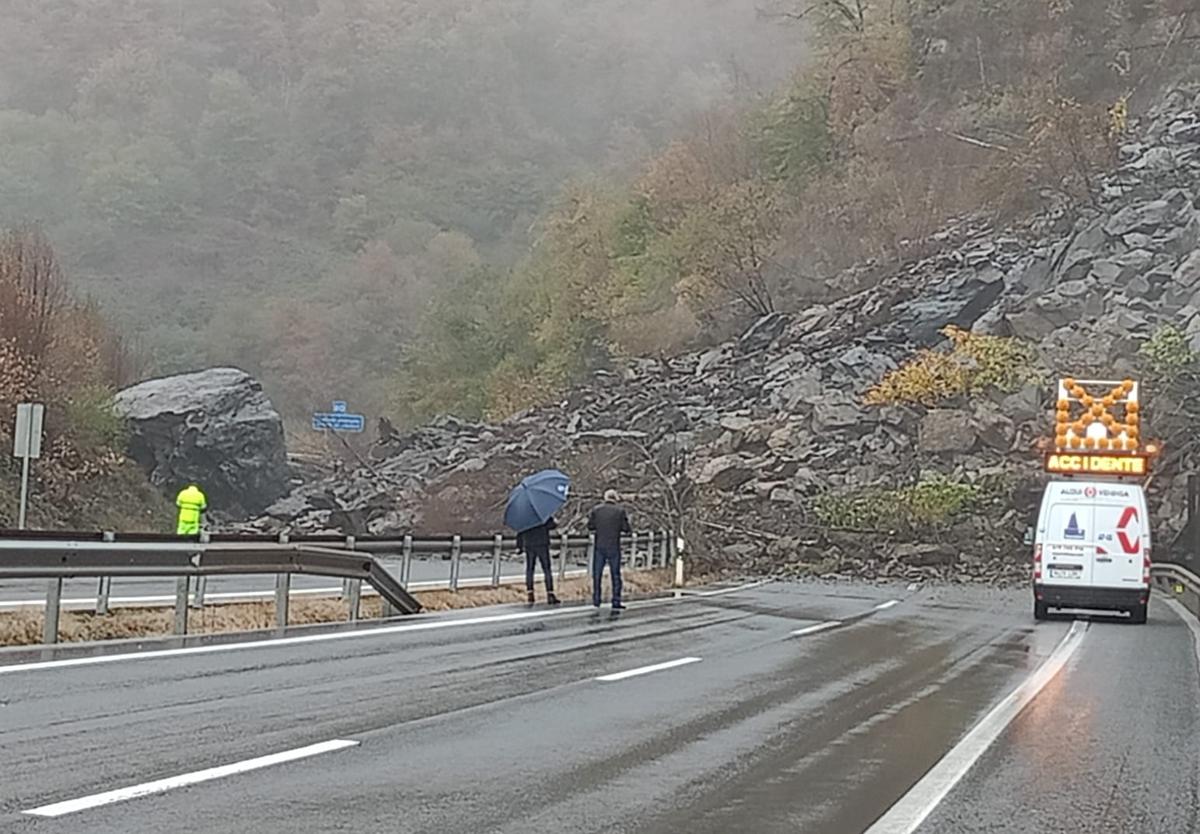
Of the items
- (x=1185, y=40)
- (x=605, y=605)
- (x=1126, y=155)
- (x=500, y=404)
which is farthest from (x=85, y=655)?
(x=500, y=404)

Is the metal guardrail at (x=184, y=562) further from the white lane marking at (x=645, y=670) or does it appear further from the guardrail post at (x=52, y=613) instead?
the white lane marking at (x=645, y=670)

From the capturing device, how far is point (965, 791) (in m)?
8.88

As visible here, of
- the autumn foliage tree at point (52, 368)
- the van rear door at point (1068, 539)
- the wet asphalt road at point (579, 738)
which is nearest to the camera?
the wet asphalt road at point (579, 738)

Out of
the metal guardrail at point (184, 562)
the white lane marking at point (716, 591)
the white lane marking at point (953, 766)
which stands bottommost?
the white lane marking at point (953, 766)

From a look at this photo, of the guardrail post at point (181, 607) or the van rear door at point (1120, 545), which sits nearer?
the guardrail post at point (181, 607)

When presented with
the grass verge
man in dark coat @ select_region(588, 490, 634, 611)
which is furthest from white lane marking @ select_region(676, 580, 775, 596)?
man in dark coat @ select_region(588, 490, 634, 611)

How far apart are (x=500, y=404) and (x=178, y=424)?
1221 inches

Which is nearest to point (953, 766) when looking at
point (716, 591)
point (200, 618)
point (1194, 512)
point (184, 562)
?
point (184, 562)

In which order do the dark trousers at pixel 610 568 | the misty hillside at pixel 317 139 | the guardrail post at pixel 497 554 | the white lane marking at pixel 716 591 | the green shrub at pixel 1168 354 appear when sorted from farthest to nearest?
1. the misty hillside at pixel 317 139
2. the green shrub at pixel 1168 354
3. the white lane marking at pixel 716 591
4. the guardrail post at pixel 497 554
5. the dark trousers at pixel 610 568

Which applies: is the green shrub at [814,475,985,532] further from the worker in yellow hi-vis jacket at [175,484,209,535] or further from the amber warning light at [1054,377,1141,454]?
the worker in yellow hi-vis jacket at [175,484,209,535]

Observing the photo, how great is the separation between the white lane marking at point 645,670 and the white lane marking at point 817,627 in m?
4.72

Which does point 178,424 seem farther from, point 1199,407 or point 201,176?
point 201,176

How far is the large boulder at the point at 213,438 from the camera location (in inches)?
2029

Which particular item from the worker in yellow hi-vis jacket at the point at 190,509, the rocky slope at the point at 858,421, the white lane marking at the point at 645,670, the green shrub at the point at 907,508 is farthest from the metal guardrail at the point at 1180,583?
the worker in yellow hi-vis jacket at the point at 190,509
